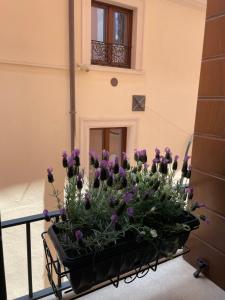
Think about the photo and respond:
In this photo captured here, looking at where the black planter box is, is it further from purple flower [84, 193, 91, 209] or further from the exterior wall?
the exterior wall

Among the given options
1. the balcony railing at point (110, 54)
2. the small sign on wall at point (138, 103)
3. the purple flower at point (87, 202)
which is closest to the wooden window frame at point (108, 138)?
the small sign on wall at point (138, 103)

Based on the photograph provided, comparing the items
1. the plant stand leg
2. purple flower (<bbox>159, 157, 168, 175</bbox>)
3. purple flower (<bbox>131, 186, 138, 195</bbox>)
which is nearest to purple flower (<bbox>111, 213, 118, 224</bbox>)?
purple flower (<bbox>131, 186, 138, 195</bbox>)

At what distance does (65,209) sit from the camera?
74 centimetres

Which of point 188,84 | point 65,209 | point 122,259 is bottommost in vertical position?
point 122,259

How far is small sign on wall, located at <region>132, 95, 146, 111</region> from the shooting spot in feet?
11.8

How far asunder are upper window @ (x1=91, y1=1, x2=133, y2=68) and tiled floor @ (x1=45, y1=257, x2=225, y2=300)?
2851 millimetres

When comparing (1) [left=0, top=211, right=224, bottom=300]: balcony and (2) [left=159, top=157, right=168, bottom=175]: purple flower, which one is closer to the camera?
(2) [left=159, top=157, right=168, bottom=175]: purple flower

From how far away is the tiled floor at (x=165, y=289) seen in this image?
3.31 ft

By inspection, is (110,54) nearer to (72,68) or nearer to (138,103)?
(72,68)

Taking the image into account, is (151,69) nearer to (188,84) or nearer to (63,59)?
(188,84)

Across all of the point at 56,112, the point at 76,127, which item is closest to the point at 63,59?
the point at 56,112

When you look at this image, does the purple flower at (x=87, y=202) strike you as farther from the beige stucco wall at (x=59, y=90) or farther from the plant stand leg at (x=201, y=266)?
the beige stucco wall at (x=59, y=90)

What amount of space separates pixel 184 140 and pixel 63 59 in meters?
2.44

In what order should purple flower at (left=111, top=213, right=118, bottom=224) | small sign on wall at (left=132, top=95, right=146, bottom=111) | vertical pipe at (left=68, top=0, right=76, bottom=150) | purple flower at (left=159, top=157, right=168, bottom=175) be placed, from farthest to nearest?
small sign on wall at (left=132, top=95, right=146, bottom=111)
vertical pipe at (left=68, top=0, right=76, bottom=150)
purple flower at (left=159, top=157, right=168, bottom=175)
purple flower at (left=111, top=213, right=118, bottom=224)
